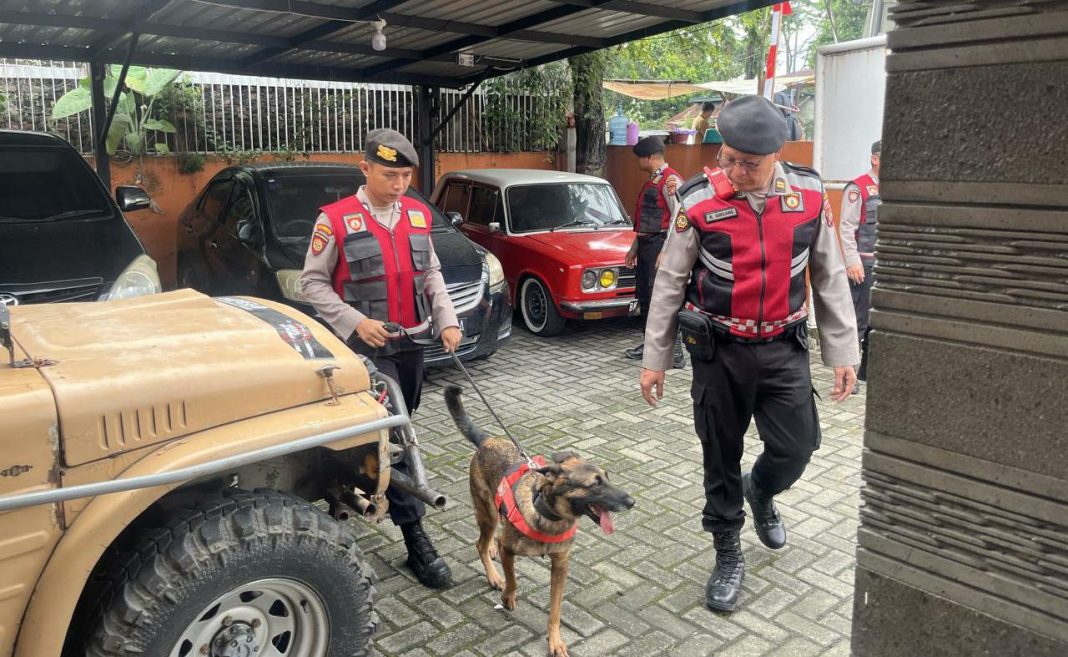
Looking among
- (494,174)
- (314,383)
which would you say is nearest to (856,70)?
(494,174)

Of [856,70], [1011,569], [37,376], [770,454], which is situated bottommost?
[770,454]

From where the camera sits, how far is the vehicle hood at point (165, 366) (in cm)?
236

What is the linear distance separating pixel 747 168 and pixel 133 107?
29.3 ft

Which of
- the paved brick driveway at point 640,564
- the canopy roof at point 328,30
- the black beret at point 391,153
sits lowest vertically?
the paved brick driveway at point 640,564

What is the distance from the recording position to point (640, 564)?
A: 4.09m

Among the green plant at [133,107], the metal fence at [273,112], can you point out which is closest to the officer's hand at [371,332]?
the green plant at [133,107]

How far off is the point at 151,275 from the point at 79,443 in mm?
3582

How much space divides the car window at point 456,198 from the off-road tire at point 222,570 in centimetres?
716

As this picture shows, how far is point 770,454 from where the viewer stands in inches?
147

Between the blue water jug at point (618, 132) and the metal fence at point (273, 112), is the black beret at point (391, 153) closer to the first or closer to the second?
the metal fence at point (273, 112)

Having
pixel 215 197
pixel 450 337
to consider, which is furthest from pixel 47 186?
Answer: pixel 450 337

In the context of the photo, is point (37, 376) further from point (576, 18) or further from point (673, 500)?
point (576, 18)

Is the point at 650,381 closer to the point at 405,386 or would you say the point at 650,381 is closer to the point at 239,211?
the point at 405,386

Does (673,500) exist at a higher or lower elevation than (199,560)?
lower
